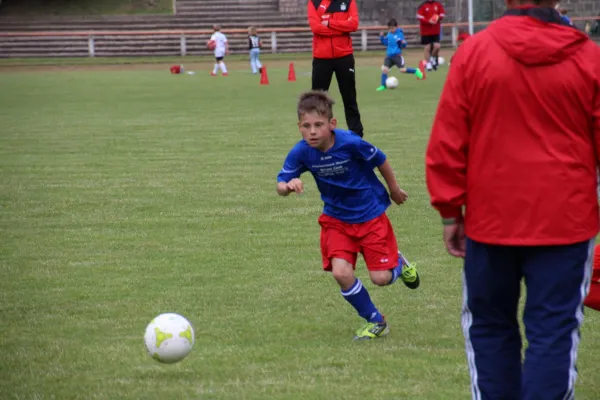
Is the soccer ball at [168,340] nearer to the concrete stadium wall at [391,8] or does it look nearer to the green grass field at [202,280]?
the green grass field at [202,280]

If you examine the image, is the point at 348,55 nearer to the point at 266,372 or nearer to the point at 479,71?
the point at 266,372

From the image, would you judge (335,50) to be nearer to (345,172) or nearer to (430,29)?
(345,172)

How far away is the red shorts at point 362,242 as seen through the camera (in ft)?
20.5

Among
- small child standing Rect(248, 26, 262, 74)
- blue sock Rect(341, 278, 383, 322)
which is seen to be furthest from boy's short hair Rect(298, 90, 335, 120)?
Answer: small child standing Rect(248, 26, 262, 74)

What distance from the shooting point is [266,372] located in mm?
5406

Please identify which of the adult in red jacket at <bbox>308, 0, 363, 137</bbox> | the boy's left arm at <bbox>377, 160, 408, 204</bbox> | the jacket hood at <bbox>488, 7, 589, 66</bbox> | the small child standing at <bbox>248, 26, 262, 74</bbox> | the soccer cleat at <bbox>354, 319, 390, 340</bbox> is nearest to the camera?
the jacket hood at <bbox>488, 7, 589, 66</bbox>

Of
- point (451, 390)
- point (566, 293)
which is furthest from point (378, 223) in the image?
point (566, 293)

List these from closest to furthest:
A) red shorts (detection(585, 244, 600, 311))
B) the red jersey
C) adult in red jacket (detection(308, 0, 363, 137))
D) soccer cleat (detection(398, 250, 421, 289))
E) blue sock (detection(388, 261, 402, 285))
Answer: red shorts (detection(585, 244, 600, 311)), blue sock (detection(388, 261, 402, 285)), soccer cleat (detection(398, 250, 421, 289)), adult in red jacket (detection(308, 0, 363, 137)), the red jersey

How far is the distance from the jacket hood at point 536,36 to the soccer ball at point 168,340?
2321 mm

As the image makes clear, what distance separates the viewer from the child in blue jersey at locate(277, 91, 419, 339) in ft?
20.0

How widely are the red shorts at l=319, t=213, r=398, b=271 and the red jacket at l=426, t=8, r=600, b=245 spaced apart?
2409 mm

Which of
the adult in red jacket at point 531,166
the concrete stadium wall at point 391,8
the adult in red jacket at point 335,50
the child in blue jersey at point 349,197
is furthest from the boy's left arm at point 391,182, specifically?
the concrete stadium wall at point 391,8

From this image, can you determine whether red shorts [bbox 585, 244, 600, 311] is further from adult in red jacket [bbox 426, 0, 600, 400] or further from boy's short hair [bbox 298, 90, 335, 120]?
boy's short hair [bbox 298, 90, 335, 120]

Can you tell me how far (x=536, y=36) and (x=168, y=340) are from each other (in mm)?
2447
